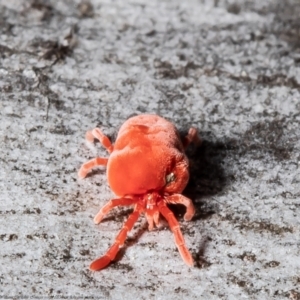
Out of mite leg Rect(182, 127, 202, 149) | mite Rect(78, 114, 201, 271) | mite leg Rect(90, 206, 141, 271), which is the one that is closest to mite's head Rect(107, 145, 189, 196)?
mite Rect(78, 114, 201, 271)

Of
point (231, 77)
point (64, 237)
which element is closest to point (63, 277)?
point (64, 237)

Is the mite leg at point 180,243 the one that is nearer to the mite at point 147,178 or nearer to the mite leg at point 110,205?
the mite at point 147,178

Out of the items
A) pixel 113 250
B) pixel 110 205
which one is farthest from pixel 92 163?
pixel 113 250

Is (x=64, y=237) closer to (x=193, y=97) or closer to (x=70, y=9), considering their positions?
(x=193, y=97)

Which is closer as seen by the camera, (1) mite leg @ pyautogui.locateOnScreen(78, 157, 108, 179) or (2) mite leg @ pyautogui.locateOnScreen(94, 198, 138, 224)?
(2) mite leg @ pyautogui.locateOnScreen(94, 198, 138, 224)

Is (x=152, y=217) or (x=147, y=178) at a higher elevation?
(x=147, y=178)

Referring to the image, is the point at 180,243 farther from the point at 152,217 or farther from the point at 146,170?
the point at 146,170

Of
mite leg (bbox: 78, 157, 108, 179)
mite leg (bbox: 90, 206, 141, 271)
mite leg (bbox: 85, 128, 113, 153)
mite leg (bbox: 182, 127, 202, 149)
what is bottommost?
mite leg (bbox: 90, 206, 141, 271)

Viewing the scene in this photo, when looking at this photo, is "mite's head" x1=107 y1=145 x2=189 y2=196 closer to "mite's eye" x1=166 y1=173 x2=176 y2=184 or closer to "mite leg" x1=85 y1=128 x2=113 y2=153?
"mite's eye" x1=166 y1=173 x2=176 y2=184
